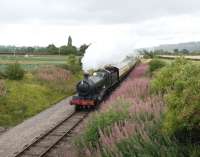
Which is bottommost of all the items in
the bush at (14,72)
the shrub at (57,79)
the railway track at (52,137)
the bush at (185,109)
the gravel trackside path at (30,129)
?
the gravel trackside path at (30,129)

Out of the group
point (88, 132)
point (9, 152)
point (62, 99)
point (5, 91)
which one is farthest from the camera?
point (62, 99)

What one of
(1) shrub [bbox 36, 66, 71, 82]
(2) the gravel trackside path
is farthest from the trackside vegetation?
(1) shrub [bbox 36, 66, 71, 82]

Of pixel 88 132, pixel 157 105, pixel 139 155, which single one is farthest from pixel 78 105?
pixel 139 155

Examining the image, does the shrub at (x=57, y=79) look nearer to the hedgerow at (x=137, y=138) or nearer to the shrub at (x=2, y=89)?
the shrub at (x=2, y=89)

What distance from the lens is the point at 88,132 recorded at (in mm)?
14188

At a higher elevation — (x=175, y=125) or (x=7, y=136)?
(x=175, y=125)

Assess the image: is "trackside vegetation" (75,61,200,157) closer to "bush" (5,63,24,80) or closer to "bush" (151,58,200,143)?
"bush" (151,58,200,143)

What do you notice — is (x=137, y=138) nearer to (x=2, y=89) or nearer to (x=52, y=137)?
(x=52, y=137)

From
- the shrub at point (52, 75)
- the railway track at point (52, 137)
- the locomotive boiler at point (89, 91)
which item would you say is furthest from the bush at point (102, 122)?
the shrub at point (52, 75)

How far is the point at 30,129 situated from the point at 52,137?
2681 millimetres

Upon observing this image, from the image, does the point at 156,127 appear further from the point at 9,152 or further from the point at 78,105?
the point at 78,105

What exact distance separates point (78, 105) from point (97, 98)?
149cm

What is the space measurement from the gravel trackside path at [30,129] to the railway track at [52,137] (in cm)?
43

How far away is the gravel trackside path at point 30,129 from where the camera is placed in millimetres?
17344
